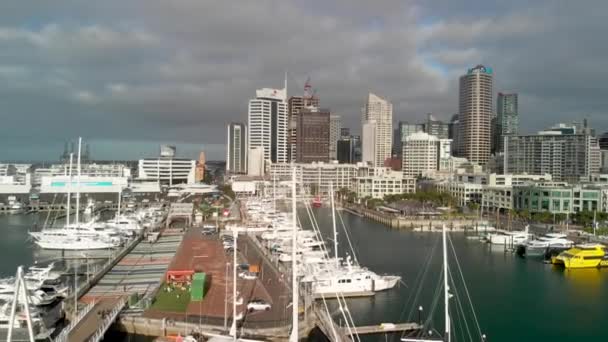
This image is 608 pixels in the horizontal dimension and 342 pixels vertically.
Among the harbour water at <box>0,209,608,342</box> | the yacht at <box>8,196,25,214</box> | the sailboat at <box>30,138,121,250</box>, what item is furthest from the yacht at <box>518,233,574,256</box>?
the yacht at <box>8,196,25,214</box>

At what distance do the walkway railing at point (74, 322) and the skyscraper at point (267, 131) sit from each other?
80.7 metres

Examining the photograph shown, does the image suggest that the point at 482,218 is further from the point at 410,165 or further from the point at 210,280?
the point at 410,165

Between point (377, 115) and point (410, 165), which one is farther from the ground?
point (377, 115)

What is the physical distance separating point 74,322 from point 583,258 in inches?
849

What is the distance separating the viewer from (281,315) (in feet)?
47.4

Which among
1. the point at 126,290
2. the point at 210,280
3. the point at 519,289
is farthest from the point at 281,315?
the point at 519,289

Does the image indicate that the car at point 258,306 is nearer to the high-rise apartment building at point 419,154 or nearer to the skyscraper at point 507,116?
the high-rise apartment building at point 419,154

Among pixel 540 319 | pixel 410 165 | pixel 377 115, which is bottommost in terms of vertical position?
pixel 540 319

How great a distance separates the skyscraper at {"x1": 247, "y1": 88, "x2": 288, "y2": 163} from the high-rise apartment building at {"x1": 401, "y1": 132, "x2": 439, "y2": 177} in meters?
21.5

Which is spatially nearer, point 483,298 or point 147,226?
point 483,298

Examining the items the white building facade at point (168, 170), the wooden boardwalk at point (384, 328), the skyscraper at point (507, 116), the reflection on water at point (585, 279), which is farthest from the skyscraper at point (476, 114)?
the wooden boardwalk at point (384, 328)

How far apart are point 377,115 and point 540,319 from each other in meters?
113

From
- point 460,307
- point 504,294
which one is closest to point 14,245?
point 460,307

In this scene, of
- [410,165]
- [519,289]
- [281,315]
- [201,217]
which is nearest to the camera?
[281,315]
